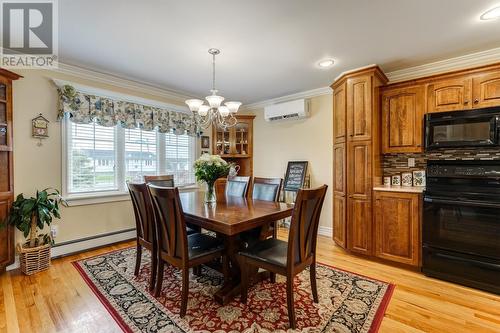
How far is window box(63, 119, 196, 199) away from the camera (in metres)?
3.24

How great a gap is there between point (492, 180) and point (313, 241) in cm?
181

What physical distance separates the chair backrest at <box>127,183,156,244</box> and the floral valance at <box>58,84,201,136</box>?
161cm

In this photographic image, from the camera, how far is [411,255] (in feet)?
8.84

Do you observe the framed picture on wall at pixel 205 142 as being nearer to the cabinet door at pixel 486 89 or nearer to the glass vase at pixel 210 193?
the glass vase at pixel 210 193

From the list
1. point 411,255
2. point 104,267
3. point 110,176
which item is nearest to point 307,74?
point 411,255

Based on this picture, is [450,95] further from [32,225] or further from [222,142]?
[32,225]

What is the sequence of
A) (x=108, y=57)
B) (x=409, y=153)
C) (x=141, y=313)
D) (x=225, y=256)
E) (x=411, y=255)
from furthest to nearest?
1. (x=409, y=153)
2. (x=108, y=57)
3. (x=411, y=255)
4. (x=225, y=256)
5. (x=141, y=313)

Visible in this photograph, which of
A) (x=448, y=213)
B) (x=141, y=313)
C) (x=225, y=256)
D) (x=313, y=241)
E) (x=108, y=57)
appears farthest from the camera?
(x=108, y=57)

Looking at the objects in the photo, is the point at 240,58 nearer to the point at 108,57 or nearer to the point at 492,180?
the point at 108,57

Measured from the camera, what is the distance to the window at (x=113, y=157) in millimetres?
3241

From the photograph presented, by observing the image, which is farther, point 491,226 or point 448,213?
point 448,213

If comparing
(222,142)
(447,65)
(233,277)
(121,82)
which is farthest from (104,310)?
(447,65)

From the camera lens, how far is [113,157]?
3.63 metres

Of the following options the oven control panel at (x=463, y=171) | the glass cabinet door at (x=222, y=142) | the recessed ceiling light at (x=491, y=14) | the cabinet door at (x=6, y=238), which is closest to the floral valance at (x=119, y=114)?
the glass cabinet door at (x=222, y=142)
